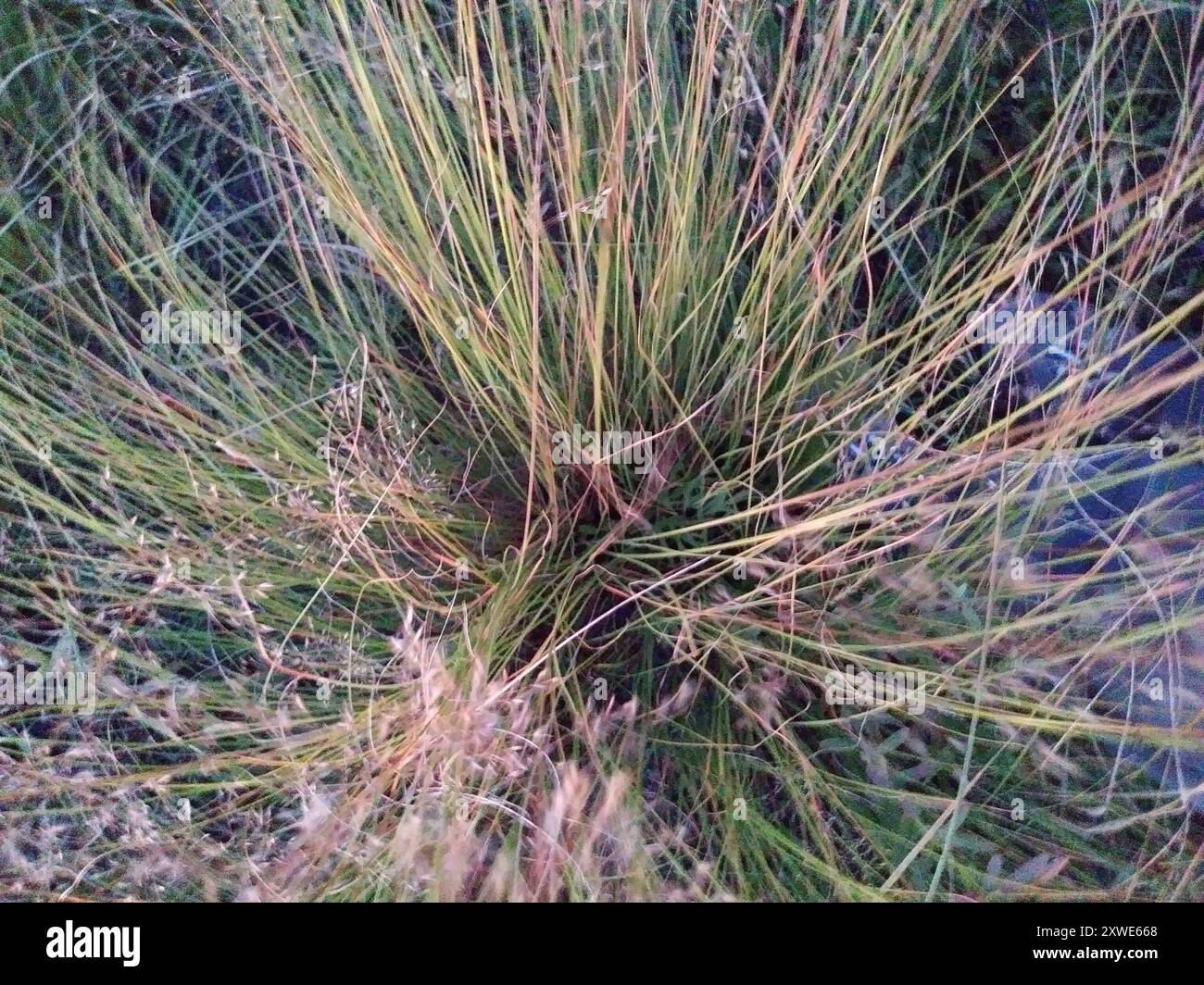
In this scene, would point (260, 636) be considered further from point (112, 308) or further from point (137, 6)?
point (137, 6)

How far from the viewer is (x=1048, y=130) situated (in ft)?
3.62

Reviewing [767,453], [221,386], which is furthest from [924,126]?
[221,386]

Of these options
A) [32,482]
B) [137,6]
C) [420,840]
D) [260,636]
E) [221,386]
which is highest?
[137,6]

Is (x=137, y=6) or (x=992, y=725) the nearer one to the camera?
(x=992, y=725)

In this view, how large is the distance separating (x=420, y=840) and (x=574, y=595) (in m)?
0.28

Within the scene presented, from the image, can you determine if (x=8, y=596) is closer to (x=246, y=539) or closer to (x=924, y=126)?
(x=246, y=539)

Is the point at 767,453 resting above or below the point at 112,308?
below

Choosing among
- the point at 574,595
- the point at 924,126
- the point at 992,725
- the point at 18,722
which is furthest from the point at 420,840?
the point at 924,126

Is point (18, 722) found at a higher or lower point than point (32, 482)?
lower

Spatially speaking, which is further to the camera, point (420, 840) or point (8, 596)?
point (8, 596)

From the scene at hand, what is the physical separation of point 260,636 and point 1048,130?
100cm

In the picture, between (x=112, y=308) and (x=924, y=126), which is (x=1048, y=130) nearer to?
(x=924, y=126)

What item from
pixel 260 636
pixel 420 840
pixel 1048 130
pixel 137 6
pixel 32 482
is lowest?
pixel 420 840

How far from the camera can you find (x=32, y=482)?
1130 mm
